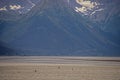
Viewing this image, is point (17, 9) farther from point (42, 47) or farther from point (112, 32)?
point (112, 32)

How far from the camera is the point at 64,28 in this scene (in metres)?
148

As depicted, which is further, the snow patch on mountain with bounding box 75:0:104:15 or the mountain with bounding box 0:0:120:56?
the snow patch on mountain with bounding box 75:0:104:15

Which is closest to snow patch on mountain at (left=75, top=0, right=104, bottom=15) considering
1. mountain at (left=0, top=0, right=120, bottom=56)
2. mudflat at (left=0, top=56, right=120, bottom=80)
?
mountain at (left=0, top=0, right=120, bottom=56)

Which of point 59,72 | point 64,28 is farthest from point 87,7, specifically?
point 59,72

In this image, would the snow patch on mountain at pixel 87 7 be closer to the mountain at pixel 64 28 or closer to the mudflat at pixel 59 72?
the mountain at pixel 64 28

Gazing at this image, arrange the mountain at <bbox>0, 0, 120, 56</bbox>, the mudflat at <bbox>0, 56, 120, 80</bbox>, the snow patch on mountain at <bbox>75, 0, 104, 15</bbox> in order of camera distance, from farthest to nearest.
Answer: the snow patch on mountain at <bbox>75, 0, 104, 15</bbox> → the mountain at <bbox>0, 0, 120, 56</bbox> → the mudflat at <bbox>0, 56, 120, 80</bbox>

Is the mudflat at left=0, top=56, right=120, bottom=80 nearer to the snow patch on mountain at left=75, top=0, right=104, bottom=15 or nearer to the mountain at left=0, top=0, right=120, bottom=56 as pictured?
the mountain at left=0, top=0, right=120, bottom=56

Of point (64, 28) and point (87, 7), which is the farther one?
point (64, 28)

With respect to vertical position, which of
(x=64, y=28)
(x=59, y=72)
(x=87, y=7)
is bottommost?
(x=59, y=72)

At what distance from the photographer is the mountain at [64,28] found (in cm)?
13062

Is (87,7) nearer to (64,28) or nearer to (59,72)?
(64,28)

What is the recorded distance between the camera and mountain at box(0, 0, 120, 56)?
131 meters

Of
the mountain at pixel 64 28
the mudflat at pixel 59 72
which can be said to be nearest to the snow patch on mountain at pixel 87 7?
the mountain at pixel 64 28

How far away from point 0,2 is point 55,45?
2746 centimetres
